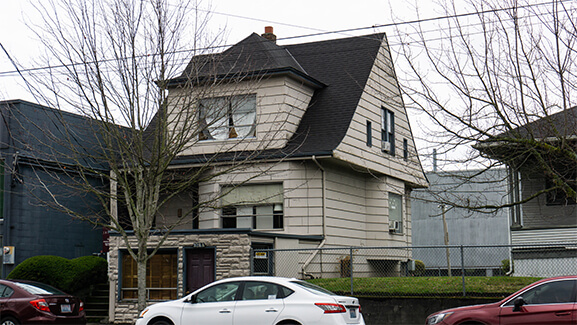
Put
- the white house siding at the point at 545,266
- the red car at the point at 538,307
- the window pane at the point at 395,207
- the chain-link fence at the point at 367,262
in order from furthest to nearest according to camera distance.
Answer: the window pane at the point at 395,207 < the white house siding at the point at 545,266 < the chain-link fence at the point at 367,262 < the red car at the point at 538,307

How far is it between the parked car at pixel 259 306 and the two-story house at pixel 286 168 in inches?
203

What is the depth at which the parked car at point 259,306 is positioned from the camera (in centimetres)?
1238

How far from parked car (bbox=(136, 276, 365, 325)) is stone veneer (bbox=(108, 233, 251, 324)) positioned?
566cm

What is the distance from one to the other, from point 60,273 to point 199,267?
17.6 feet

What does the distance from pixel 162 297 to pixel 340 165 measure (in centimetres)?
756

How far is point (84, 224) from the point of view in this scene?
27.2m

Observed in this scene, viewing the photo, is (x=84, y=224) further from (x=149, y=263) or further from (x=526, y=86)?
(x=526, y=86)

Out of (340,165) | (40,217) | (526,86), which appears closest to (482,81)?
(526,86)

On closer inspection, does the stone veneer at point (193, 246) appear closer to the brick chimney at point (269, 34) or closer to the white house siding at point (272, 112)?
the white house siding at point (272, 112)

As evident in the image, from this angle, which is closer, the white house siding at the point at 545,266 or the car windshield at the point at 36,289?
the car windshield at the point at 36,289

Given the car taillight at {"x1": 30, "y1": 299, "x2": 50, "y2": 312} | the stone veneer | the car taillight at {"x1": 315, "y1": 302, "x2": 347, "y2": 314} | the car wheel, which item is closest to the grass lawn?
the stone veneer

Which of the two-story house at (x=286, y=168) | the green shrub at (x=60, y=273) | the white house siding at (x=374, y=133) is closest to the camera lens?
the two-story house at (x=286, y=168)

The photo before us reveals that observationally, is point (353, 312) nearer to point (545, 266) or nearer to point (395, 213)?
point (545, 266)

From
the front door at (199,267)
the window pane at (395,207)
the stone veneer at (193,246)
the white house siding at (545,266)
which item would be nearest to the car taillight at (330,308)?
the stone veneer at (193,246)
